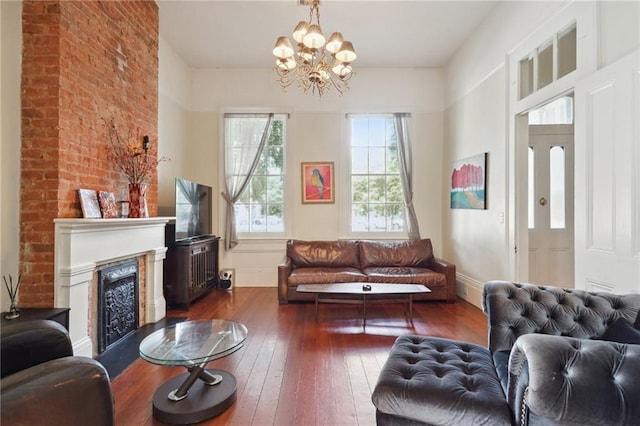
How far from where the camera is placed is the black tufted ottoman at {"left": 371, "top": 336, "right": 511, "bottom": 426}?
1.36 metres

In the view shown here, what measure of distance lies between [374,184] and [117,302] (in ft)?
13.3

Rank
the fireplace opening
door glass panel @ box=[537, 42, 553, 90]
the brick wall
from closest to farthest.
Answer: the brick wall
the fireplace opening
door glass panel @ box=[537, 42, 553, 90]

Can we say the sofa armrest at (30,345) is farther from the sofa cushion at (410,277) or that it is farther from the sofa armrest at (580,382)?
the sofa cushion at (410,277)

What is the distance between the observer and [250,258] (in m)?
5.41

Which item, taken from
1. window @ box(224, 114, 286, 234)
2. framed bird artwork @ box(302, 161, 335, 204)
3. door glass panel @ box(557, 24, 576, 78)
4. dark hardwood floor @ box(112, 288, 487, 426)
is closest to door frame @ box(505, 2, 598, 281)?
door glass panel @ box(557, 24, 576, 78)

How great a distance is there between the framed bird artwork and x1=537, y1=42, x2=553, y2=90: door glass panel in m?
3.09

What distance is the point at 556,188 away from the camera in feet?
13.1

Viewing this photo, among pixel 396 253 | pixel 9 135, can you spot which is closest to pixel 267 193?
pixel 396 253

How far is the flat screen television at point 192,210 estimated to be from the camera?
404cm

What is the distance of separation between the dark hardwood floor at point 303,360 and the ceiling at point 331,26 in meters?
3.72

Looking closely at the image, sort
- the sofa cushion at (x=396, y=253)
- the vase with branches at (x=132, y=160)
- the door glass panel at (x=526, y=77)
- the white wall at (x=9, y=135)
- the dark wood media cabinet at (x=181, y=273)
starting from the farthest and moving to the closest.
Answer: the sofa cushion at (x=396, y=253)
the dark wood media cabinet at (x=181, y=273)
the door glass panel at (x=526, y=77)
the vase with branches at (x=132, y=160)
the white wall at (x=9, y=135)

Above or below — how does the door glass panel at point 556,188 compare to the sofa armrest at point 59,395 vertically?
above

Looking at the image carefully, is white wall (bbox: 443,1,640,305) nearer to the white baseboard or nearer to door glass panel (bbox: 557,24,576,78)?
the white baseboard

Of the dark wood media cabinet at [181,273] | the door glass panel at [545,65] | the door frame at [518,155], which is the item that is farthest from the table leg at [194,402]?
the door glass panel at [545,65]
